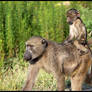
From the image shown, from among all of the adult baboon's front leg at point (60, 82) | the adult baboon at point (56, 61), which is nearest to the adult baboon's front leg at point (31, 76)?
the adult baboon at point (56, 61)

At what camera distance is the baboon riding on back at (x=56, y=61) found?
23.3ft

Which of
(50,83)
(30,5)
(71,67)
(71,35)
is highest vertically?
(30,5)

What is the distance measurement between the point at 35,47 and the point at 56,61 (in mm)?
513

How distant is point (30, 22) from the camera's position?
1389cm

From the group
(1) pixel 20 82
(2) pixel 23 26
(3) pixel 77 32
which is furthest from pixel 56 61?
(2) pixel 23 26

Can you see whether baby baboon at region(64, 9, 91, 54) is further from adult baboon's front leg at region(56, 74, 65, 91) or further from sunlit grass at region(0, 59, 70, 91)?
sunlit grass at region(0, 59, 70, 91)

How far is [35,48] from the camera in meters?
7.14

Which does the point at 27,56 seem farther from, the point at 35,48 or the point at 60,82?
the point at 60,82

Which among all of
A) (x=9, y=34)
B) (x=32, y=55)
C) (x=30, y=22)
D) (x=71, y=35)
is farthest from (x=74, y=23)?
(x=30, y=22)

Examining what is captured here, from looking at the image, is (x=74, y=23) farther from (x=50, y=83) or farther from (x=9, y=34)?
(x=9, y=34)

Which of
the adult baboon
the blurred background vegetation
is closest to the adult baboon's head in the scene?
the adult baboon

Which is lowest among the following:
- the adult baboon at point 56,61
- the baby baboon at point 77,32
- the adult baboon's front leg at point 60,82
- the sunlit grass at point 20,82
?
the sunlit grass at point 20,82

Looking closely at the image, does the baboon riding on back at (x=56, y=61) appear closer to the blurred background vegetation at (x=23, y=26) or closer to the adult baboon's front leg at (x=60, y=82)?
the adult baboon's front leg at (x=60, y=82)

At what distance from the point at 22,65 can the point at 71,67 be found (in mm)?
4183
